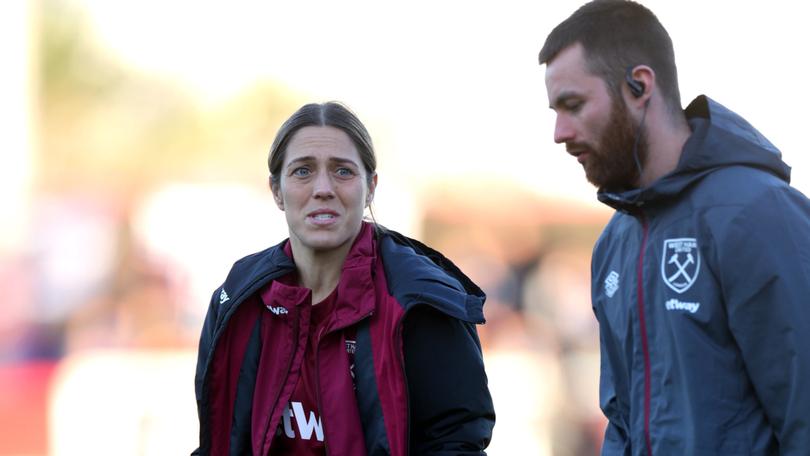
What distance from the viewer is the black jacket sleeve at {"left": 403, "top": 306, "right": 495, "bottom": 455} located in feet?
10.8

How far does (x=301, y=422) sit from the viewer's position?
3369 mm

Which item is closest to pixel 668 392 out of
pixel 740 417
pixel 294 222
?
pixel 740 417

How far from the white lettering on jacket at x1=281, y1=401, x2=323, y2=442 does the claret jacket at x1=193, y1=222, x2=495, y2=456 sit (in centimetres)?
4

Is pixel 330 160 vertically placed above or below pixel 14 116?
below

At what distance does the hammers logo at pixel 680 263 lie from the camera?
2.65 m

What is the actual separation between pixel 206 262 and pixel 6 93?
159 inches

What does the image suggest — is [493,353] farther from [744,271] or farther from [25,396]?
[744,271]

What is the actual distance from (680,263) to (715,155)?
270 millimetres

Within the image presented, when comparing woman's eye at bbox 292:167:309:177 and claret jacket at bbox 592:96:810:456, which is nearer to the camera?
claret jacket at bbox 592:96:810:456

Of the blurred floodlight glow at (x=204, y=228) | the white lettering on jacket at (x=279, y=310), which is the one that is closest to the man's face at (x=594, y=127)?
the white lettering on jacket at (x=279, y=310)

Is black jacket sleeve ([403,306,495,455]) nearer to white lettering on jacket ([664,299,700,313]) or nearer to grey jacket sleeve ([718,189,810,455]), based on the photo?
white lettering on jacket ([664,299,700,313])

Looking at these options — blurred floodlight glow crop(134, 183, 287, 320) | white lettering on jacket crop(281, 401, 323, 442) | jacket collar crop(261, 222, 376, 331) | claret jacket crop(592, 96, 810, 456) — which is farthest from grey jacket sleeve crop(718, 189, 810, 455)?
blurred floodlight glow crop(134, 183, 287, 320)

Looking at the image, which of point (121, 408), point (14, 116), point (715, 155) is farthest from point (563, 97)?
point (14, 116)

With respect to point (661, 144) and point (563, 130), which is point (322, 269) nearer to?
point (563, 130)
